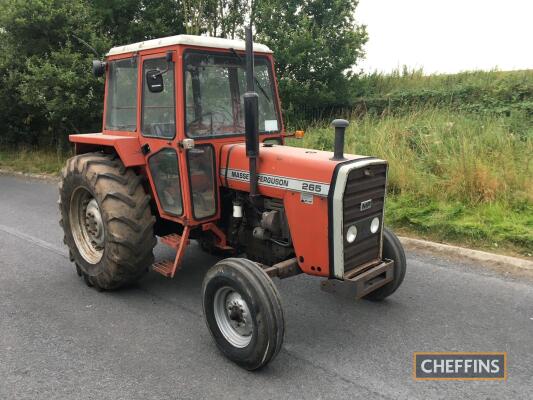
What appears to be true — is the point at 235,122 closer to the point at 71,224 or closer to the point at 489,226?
the point at 71,224

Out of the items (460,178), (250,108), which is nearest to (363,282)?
(250,108)

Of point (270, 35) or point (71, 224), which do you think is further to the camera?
point (270, 35)

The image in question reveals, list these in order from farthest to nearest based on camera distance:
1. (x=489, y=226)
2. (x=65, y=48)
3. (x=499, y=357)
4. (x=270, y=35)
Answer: (x=270, y=35), (x=65, y=48), (x=489, y=226), (x=499, y=357)

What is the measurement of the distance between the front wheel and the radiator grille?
2.38ft

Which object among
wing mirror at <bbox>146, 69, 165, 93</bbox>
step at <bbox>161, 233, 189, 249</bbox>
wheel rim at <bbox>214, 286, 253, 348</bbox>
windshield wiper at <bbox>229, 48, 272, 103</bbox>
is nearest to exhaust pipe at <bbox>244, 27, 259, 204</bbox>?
wing mirror at <bbox>146, 69, 165, 93</bbox>

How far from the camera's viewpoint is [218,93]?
12.8ft

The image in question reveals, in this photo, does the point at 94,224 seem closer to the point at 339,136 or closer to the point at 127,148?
the point at 127,148

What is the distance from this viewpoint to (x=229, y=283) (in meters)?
3.10

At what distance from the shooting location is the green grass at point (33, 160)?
12033 mm

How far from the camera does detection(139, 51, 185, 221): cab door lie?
367cm

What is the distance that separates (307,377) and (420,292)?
174 centimetres

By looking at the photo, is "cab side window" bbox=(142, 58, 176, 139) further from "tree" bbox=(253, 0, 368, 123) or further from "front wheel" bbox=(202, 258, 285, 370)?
"tree" bbox=(253, 0, 368, 123)

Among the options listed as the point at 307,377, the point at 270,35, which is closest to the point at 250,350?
the point at 307,377

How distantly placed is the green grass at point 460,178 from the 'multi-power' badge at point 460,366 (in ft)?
7.34
